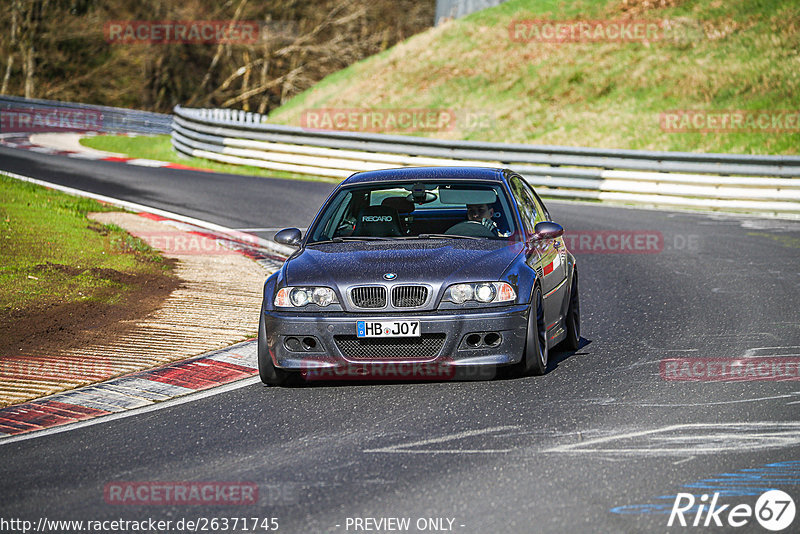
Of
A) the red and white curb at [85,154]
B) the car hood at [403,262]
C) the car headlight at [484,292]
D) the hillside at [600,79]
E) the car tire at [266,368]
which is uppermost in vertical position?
the hillside at [600,79]

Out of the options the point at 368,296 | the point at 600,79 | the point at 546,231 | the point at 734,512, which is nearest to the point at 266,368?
the point at 368,296

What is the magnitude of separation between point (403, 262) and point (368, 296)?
39 cm

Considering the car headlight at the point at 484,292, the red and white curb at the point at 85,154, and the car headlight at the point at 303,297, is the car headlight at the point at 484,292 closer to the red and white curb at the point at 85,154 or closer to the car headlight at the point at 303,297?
the car headlight at the point at 303,297

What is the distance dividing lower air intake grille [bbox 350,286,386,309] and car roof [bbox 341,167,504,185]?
5.46 feet

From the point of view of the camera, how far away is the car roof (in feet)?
29.9

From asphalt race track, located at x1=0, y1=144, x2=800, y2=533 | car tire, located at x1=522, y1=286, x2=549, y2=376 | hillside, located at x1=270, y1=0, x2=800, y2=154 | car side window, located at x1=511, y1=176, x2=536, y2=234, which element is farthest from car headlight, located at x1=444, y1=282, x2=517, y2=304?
hillside, located at x1=270, y1=0, x2=800, y2=154

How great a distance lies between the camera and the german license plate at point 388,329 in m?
7.52

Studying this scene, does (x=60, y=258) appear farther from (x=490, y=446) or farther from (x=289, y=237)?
(x=490, y=446)

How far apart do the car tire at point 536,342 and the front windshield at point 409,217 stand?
803 millimetres

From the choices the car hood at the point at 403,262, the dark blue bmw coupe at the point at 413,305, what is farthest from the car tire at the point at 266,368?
the car hood at the point at 403,262

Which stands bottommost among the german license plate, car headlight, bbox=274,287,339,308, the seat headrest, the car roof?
the german license plate

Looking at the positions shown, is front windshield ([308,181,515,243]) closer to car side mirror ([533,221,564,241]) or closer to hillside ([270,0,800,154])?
car side mirror ([533,221,564,241])

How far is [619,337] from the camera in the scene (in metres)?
9.70

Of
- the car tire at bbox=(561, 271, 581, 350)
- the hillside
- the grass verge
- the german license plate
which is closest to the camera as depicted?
the german license plate
